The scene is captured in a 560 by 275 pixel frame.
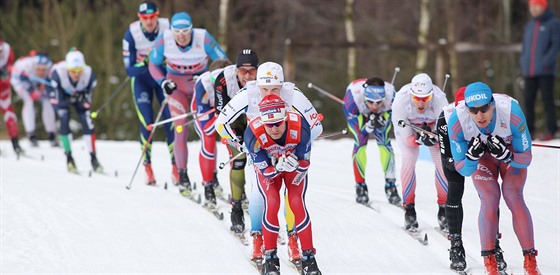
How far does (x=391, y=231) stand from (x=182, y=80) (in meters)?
3.21

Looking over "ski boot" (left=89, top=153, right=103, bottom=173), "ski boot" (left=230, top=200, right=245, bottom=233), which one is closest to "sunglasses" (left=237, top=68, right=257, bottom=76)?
"ski boot" (left=230, top=200, right=245, bottom=233)

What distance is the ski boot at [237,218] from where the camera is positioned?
950 cm

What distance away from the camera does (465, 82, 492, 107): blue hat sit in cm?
770

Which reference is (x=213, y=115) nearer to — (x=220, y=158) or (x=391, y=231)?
(x=391, y=231)

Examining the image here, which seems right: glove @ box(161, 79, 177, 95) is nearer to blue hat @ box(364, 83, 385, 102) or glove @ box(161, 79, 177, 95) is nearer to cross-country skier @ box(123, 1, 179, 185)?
cross-country skier @ box(123, 1, 179, 185)

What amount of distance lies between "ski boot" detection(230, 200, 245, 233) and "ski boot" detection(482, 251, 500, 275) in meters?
2.36

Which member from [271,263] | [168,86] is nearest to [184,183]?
[168,86]

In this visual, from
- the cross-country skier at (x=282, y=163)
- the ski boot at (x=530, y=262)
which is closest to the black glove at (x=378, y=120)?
the cross-country skier at (x=282, y=163)

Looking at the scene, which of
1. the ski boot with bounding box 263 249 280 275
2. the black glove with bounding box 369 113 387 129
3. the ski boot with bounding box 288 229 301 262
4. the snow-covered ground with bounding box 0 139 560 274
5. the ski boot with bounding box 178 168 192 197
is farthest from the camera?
the ski boot with bounding box 178 168 192 197

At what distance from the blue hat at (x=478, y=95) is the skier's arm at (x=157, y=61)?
15.2 ft

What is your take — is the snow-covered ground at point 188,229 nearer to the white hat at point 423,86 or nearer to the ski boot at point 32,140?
the white hat at point 423,86

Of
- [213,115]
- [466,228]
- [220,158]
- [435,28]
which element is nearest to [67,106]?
[220,158]

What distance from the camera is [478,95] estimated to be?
7.71 m

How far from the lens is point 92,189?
11.7 meters
